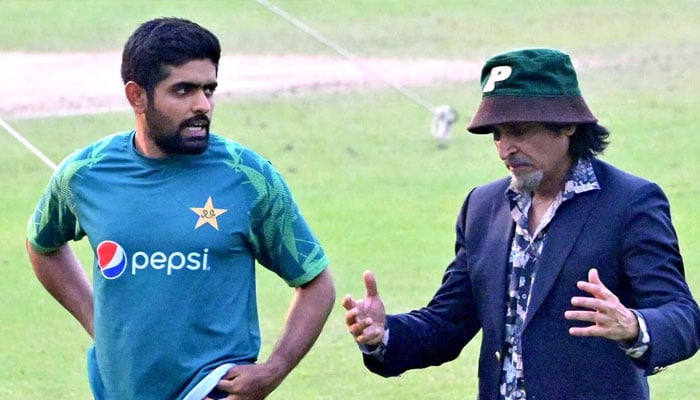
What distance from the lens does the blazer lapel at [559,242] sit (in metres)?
4.40

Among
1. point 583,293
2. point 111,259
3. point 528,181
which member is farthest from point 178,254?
point 583,293

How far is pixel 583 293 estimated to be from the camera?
437 cm

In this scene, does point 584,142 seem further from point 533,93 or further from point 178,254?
point 178,254

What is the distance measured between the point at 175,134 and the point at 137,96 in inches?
8.1

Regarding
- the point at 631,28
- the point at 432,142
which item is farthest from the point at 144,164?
the point at 631,28

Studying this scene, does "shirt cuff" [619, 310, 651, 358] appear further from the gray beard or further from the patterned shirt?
the gray beard


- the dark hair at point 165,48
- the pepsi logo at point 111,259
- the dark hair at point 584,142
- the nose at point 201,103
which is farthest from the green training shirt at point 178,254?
the dark hair at point 584,142

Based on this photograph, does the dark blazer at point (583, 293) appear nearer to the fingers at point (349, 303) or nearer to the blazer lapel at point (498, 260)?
the blazer lapel at point (498, 260)

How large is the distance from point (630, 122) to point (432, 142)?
6.55ft

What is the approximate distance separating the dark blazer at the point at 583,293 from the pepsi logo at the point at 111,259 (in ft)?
2.57

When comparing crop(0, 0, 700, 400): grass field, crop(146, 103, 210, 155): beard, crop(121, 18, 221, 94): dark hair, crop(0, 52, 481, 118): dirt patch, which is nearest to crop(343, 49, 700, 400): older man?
crop(146, 103, 210, 155): beard

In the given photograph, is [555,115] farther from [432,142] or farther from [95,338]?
[432,142]

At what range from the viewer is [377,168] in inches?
568

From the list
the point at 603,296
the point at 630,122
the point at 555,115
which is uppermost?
the point at 555,115
